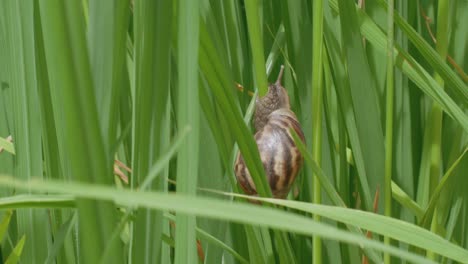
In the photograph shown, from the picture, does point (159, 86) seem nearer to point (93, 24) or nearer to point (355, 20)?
point (93, 24)

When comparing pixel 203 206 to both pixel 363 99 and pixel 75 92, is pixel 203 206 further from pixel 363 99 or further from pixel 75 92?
pixel 363 99

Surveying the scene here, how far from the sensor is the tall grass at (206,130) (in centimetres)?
38

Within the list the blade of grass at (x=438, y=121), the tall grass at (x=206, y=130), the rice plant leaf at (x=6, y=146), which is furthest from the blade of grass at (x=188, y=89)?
the blade of grass at (x=438, y=121)

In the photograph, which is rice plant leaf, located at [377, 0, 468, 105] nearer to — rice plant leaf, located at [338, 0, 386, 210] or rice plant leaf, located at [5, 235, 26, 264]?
rice plant leaf, located at [338, 0, 386, 210]

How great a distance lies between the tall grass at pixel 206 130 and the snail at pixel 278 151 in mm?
22

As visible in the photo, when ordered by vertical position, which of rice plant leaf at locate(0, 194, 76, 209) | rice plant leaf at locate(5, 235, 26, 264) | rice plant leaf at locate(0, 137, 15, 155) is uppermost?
rice plant leaf at locate(0, 137, 15, 155)

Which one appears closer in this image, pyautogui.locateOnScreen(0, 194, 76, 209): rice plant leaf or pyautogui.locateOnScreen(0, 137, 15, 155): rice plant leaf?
pyautogui.locateOnScreen(0, 194, 76, 209): rice plant leaf

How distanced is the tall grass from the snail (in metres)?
0.02

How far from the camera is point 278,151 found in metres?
0.96

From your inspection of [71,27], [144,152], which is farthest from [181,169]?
[71,27]

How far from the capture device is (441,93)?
72cm

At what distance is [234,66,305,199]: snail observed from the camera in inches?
34.3

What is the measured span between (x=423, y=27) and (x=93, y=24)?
65 centimetres

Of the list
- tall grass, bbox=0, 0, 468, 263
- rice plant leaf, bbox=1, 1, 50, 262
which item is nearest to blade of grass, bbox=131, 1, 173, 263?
tall grass, bbox=0, 0, 468, 263
